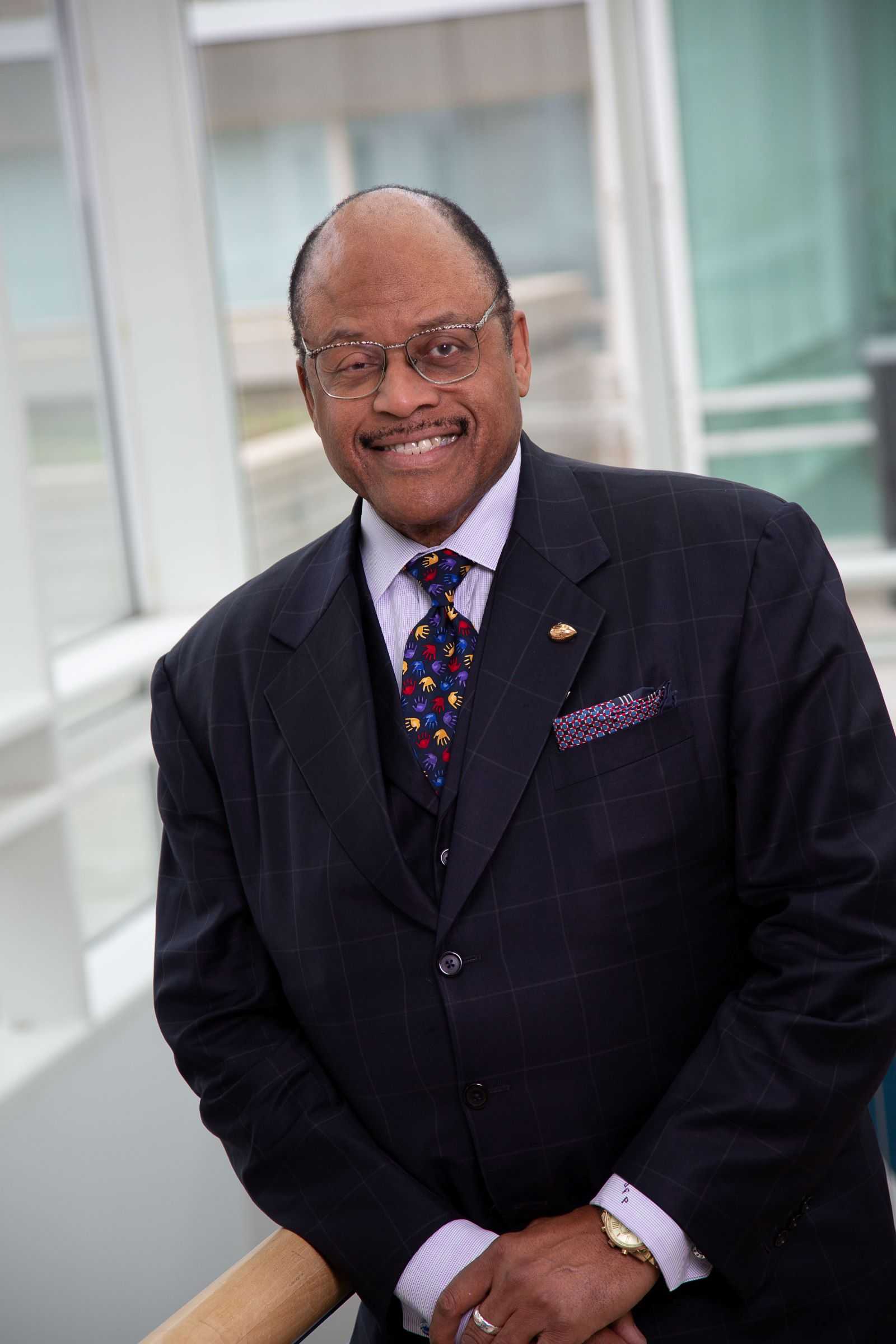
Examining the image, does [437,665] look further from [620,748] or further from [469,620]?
[620,748]

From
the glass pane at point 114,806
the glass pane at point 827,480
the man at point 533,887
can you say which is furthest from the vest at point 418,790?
the glass pane at point 827,480

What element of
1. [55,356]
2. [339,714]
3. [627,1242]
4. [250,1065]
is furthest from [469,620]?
[55,356]

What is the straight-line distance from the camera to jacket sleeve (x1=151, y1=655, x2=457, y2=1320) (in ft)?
4.16

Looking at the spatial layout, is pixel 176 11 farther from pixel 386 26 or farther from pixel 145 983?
pixel 145 983

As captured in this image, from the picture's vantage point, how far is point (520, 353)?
4.69 ft

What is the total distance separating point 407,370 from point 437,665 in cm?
29

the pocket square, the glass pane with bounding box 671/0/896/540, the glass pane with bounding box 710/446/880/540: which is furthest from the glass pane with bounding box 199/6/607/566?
the pocket square

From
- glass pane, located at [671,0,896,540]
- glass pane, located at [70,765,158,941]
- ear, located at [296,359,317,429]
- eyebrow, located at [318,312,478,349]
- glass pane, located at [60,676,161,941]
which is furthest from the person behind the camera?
glass pane, located at [671,0,896,540]

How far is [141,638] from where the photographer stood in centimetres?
326

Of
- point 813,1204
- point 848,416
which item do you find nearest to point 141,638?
point 848,416

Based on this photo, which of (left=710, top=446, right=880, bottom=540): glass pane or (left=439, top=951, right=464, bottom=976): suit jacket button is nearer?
(left=439, top=951, right=464, bottom=976): suit jacket button

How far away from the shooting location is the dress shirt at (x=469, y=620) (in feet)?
3.91

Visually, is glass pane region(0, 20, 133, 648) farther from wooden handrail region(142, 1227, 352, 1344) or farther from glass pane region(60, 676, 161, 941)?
wooden handrail region(142, 1227, 352, 1344)

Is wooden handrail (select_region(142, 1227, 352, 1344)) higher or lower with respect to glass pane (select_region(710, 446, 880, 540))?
lower
